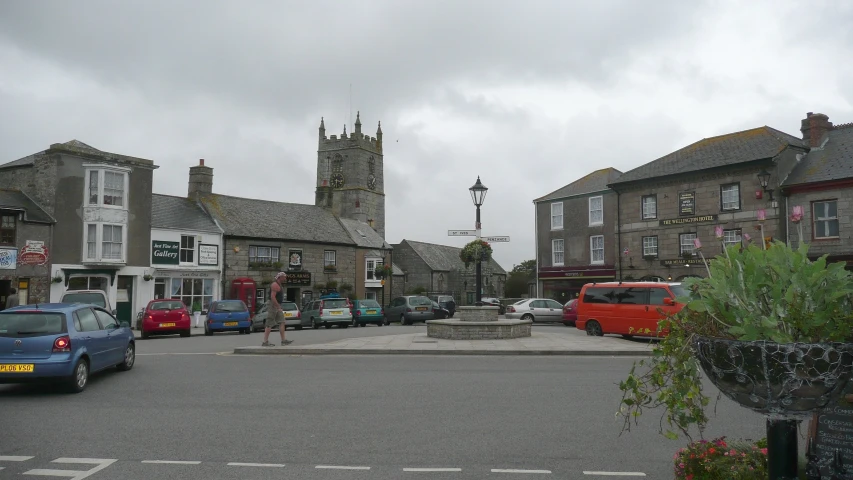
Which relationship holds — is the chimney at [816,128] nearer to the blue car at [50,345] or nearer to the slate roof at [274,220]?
the slate roof at [274,220]

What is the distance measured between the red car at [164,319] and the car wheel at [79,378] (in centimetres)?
1503

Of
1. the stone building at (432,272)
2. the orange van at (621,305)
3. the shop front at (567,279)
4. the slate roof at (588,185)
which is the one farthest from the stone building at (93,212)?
the stone building at (432,272)

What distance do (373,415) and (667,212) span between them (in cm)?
2936

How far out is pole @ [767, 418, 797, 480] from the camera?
294cm

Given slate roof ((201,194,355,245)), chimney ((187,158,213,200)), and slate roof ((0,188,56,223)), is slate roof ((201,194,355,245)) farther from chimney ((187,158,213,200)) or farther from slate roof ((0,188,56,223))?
slate roof ((0,188,56,223))

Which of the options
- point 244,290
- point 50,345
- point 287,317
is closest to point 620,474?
point 50,345

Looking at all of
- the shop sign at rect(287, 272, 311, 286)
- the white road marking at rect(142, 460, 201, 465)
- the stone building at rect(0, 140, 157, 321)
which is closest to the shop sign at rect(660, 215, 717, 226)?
the shop sign at rect(287, 272, 311, 286)

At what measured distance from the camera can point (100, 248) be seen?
30.6 metres

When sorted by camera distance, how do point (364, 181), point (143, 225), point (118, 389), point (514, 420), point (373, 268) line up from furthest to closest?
point (364, 181)
point (373, 268)
point (143, 225)
point (118, 389)
point (514, 420)

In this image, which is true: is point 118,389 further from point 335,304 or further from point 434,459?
point 335,304

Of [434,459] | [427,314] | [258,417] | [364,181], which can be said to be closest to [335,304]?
[427,314]

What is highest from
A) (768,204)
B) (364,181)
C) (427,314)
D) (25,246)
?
(364,181)

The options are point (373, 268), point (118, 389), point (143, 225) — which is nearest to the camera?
point (118, 389)

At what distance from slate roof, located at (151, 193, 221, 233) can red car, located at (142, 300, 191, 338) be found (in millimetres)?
9956
